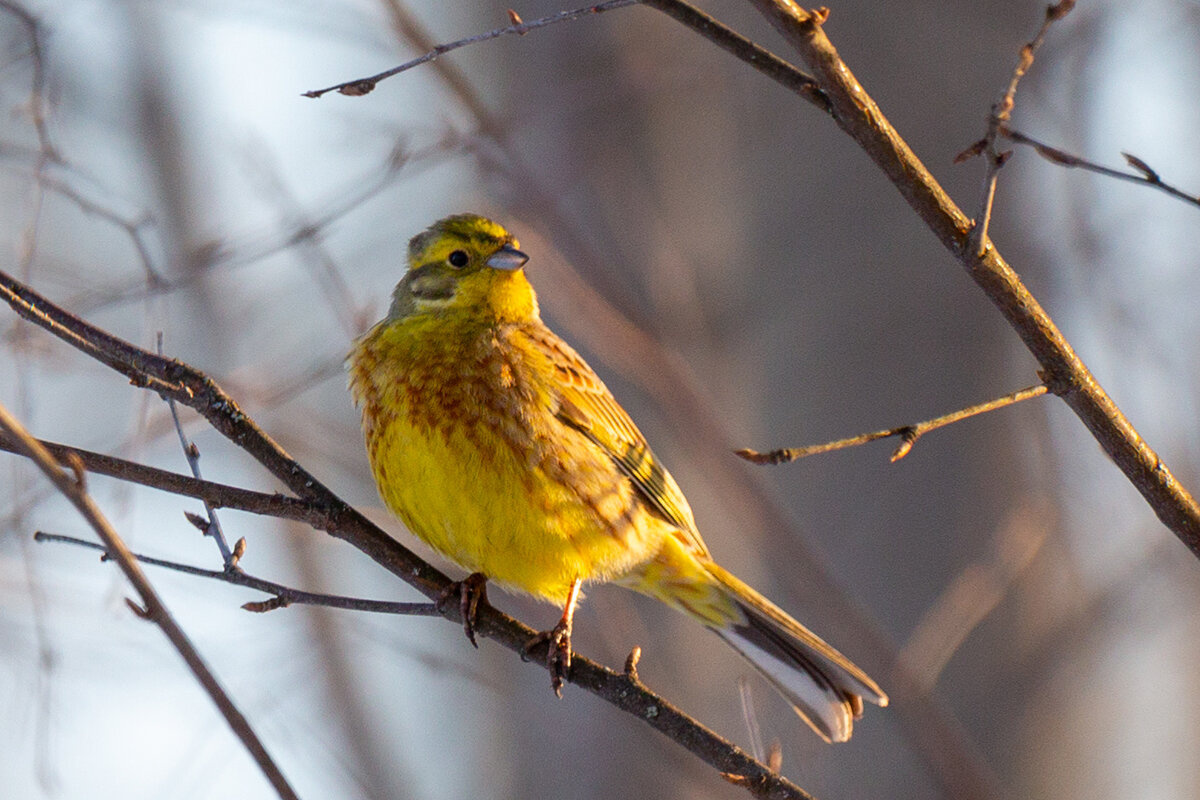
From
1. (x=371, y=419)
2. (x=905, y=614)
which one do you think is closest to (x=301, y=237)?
(x=371, y=419)

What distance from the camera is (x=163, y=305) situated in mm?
4668

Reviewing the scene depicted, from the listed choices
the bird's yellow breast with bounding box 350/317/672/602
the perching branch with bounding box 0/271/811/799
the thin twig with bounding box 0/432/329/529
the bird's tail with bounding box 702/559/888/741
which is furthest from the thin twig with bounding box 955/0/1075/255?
the bird's tail with bounding box 702/559/888/741

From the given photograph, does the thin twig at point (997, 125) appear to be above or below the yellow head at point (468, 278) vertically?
below

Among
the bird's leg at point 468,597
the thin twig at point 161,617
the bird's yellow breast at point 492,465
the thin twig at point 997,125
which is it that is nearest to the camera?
the thin twig at point 161,617

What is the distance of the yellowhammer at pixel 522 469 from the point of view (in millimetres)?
3854

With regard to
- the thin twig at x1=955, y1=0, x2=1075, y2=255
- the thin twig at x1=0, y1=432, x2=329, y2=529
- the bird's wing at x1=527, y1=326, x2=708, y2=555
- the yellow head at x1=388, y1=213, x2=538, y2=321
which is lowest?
the thin twig at x1=0, y1=432, x2=329, y2=529

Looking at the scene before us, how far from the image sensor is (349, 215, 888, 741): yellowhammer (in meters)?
3.85

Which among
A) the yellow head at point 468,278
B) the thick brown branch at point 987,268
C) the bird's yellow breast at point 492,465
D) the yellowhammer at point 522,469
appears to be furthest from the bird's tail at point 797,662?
the thick brown branch at point 987,268

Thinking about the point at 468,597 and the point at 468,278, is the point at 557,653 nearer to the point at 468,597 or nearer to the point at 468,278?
the point at 468,597

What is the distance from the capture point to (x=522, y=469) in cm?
391

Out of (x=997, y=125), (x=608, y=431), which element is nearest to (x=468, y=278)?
(x=608, y=431)

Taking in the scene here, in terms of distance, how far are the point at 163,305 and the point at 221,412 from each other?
1788 mm

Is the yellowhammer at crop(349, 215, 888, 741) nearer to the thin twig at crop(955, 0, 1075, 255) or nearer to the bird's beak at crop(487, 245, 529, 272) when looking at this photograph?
the bird's beak at crop(487, 245, 529, 272)

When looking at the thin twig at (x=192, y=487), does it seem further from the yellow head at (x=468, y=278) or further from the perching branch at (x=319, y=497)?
the yellow head at (x=468, y=278)
